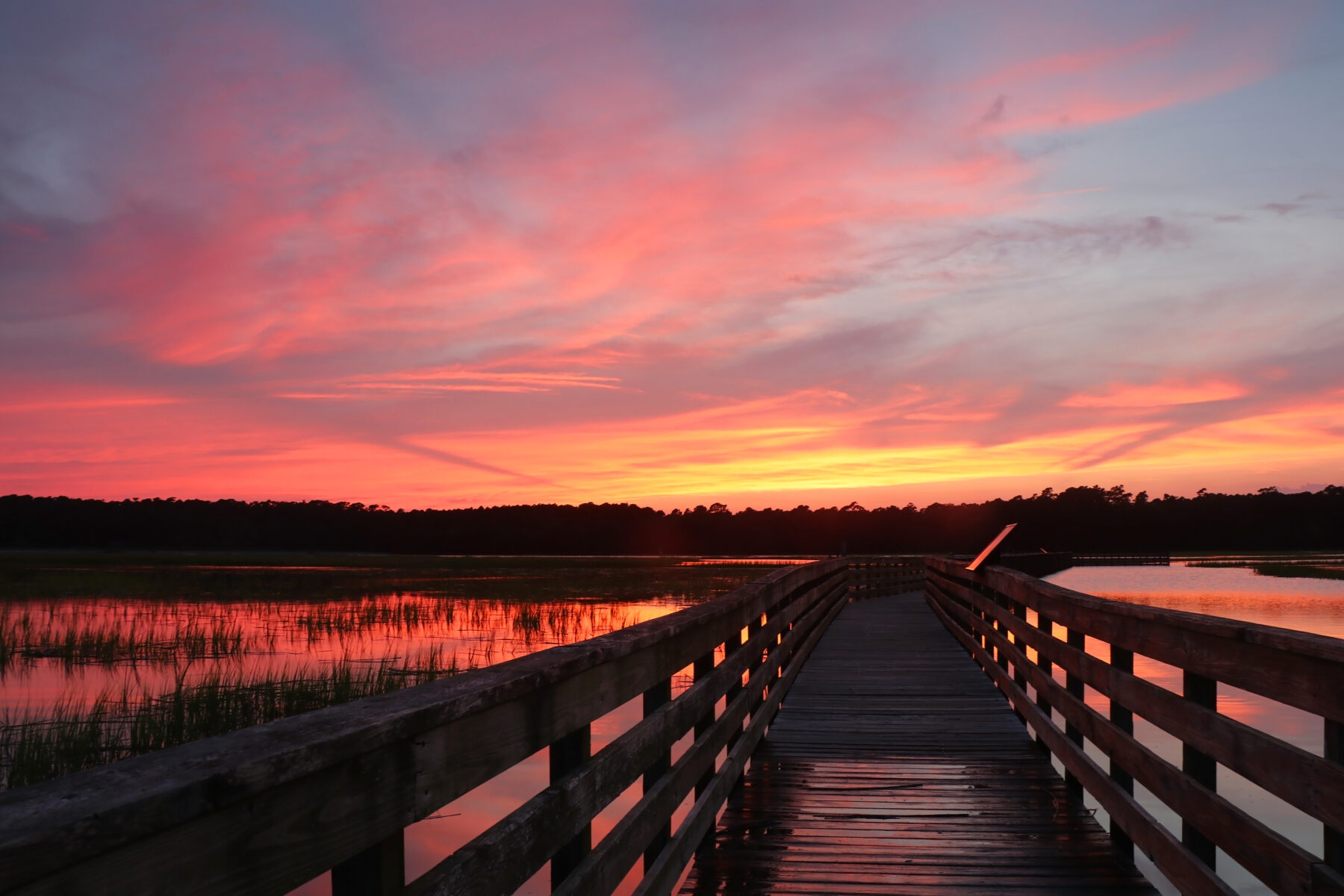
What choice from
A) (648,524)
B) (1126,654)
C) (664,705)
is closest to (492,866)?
(664,705)

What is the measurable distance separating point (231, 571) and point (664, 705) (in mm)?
64201

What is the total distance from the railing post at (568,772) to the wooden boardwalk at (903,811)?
2.03 metres

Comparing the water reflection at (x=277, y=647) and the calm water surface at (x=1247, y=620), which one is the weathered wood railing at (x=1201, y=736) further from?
the water reflection at (x=277, y=647)

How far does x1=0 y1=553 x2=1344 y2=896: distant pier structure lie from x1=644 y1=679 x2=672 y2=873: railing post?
1 cm

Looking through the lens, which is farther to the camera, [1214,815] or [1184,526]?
[1184,526]

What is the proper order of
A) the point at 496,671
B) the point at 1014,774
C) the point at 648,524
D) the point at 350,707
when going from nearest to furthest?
the point at 350,707 → the point at 496,671 → the point at 1014,774 → the point at 648,524

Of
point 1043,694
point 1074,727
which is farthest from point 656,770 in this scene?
point 1043,694

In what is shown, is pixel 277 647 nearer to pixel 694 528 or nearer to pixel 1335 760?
pixel 1335 760

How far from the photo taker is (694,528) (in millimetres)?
173250

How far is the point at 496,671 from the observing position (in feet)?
8.53

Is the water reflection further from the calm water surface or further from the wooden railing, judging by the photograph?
the wooden railing

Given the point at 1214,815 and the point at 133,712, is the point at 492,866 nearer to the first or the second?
the point at 1214,815

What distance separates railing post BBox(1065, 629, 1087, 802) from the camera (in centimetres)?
599

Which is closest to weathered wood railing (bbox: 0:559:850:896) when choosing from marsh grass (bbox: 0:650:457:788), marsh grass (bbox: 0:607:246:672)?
marsh grass (bbox: 0:650:457:788)
